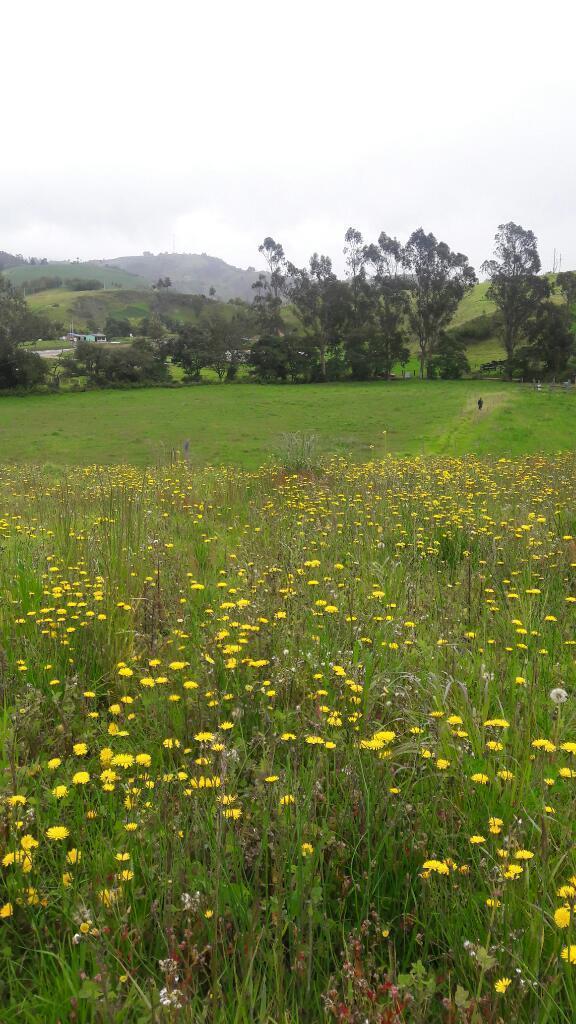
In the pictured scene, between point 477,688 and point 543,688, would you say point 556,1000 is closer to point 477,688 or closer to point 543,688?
point 477,688

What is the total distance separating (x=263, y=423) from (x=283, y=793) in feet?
98.7

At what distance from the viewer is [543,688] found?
3.92 meters

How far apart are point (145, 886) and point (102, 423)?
107 feet

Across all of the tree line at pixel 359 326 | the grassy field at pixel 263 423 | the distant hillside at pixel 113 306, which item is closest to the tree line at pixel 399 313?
the tree line at pixel 359 326

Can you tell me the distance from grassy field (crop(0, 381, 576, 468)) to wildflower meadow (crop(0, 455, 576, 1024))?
1482cm

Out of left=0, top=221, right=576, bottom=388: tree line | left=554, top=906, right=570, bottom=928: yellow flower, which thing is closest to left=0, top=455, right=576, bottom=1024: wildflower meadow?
left=554, top=906, right=570, bottom=928: yellow flower

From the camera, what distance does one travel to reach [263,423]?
32.1m

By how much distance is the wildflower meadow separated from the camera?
191 centimetres

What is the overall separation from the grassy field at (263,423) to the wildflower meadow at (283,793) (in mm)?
14823

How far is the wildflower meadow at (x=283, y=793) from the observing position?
1.91m

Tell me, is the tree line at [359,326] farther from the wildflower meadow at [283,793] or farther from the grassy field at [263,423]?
the wildflower meadow at [283,793]

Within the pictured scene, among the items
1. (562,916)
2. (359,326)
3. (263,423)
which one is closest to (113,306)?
(359,326)

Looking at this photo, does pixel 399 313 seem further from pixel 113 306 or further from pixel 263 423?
pixel 113 306

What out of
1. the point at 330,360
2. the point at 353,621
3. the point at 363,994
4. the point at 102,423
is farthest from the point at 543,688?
the point at 330,360
